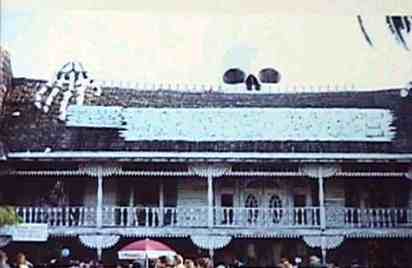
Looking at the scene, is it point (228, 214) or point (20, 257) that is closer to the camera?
point (20, 257)

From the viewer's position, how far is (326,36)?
574 cm

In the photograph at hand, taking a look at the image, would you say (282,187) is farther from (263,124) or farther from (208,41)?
(208,41)

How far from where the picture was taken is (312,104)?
19.0ft

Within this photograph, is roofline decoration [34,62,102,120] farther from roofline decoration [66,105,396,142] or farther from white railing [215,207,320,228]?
white railing [215,207,320,228]

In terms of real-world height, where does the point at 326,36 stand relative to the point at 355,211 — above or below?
above

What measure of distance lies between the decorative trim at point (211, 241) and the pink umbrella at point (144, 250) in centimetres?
21

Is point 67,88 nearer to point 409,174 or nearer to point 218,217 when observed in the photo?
point 218,217

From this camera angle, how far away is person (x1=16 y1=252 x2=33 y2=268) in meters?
5.41

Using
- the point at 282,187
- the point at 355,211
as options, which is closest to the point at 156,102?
the point at 282,187

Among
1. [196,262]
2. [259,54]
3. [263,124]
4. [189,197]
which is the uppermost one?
[259,54]

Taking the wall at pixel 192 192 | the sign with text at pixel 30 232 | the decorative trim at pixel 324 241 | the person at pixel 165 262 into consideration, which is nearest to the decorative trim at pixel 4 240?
the sign with text at pixel 30 232

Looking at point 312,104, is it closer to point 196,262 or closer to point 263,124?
point 263,124

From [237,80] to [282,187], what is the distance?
0.75 meters

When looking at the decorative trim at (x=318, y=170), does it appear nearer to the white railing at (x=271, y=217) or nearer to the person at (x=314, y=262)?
the white railing at (x=271, y=217)
